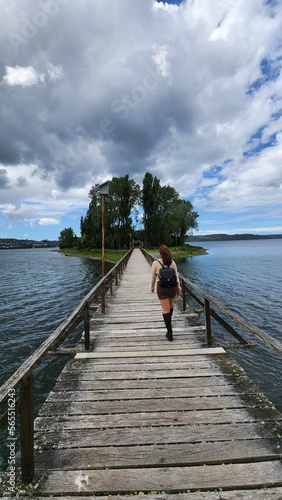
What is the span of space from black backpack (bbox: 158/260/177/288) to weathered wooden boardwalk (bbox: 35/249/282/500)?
130 centimetres

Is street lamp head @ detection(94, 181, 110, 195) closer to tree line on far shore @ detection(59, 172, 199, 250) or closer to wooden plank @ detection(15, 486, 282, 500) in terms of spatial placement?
wooden plank @ detection(15, 486, 282, 500)

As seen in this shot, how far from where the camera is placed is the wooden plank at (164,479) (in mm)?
2189

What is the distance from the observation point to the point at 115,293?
11.0 metres

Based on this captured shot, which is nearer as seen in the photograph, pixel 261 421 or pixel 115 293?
pixel 261 421

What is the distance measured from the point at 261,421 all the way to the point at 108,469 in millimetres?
1745

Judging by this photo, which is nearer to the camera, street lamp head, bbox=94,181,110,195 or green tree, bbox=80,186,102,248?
street lamp head, bbox=94,181,110,195

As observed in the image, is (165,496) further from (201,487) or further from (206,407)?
(206,407)

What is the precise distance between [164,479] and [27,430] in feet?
4.09

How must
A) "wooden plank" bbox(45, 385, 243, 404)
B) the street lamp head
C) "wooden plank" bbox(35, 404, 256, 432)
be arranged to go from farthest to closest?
the street lamp head → "wooden plank" bbox(45, 385, 243, 404) → "wooden plank" bbox(35, 404, 256, 432)

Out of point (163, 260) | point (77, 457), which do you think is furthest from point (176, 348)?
point (77, 457)

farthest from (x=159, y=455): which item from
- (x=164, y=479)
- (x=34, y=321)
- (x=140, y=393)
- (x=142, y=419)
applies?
(x=34, y=321)

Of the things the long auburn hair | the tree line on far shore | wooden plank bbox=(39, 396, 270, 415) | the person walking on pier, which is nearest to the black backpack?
the person walking on pier

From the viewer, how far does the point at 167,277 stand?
209 inches

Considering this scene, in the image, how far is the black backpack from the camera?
530 cm
